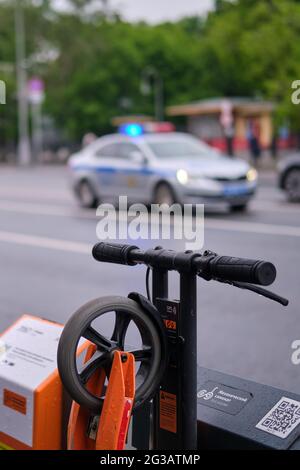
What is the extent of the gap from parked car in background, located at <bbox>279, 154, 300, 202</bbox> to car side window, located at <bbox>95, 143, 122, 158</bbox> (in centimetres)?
332

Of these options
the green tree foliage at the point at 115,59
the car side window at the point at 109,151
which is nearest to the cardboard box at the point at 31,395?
the car side window at the point at 109,151

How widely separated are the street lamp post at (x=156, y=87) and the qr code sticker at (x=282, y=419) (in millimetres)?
47459

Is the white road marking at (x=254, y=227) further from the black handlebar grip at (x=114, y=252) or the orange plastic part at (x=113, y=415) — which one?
the orange plastic part at (x=113, y=415)

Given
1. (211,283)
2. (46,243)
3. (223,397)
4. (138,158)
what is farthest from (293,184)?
(223,397)

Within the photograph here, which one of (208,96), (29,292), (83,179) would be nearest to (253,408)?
(29,292)

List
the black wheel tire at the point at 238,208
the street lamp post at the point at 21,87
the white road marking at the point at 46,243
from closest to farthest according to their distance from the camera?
1. the white road marking at the point at 46,243
2. the black wheel tire at the point at 238,208
3. the street lamp post at the point at 21,87

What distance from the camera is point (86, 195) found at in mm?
14719

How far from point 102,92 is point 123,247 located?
155ft

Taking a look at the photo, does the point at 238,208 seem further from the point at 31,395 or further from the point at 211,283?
the point at 31,395

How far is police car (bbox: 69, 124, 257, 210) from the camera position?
40.7 feet

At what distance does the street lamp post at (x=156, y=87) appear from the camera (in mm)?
50031

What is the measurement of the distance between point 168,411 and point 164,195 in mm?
10538

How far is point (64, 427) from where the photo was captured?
2.59 m

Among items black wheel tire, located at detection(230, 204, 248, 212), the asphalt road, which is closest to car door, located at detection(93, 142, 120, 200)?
the asphalt road
